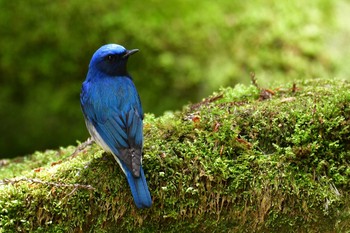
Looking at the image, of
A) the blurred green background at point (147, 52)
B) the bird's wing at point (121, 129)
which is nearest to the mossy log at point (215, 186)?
the bird's wing at point (121, 129)

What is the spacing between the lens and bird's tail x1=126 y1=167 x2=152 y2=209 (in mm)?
3294

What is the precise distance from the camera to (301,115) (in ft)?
12.3

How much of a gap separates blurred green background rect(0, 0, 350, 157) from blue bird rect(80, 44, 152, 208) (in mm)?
3283

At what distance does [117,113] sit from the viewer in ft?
12.6

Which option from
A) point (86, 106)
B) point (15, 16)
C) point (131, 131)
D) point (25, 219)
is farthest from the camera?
point (15, 16)

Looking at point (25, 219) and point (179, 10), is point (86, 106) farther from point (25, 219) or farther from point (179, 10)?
point (179, 10)

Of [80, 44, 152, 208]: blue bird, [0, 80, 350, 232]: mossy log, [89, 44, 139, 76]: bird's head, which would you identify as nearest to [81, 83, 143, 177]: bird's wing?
[80, 44, 152, 208]: blue bird

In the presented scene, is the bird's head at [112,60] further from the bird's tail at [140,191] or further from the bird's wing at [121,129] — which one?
the bird's tail at [140,191]

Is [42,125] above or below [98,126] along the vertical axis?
above

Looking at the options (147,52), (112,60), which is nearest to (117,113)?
(112,60)

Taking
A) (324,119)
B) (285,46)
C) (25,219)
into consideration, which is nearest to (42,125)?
(285,46)

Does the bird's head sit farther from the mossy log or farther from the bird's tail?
the bird's tail

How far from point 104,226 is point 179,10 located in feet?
15.7

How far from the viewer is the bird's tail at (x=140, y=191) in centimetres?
329
